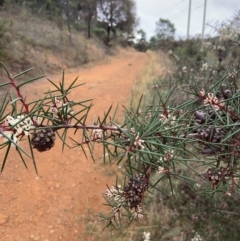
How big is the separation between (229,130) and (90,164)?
2.94 meters

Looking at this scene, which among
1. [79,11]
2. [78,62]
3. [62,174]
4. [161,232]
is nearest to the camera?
[161,232]

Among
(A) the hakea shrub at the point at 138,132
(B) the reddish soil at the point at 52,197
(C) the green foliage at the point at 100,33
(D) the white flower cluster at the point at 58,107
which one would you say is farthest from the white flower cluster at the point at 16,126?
(C) the green foliage at the point at 100,33

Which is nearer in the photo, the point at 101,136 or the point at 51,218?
the point at 101,136

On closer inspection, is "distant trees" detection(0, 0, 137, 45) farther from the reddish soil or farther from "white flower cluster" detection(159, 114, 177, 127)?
"white flower cluster" detection(159, 114, 177, 127)

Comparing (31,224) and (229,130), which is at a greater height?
(229,130)

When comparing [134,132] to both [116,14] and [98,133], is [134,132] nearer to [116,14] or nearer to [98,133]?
[98,133]

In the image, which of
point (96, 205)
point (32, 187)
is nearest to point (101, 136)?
point (96, 205)

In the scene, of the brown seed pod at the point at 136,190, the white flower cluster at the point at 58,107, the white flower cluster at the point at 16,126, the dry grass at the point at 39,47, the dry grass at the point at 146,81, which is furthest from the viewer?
the dry grass at the point at 39,47

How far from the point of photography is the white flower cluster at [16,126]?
61 cm

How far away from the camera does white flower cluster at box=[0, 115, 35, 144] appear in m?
0.61

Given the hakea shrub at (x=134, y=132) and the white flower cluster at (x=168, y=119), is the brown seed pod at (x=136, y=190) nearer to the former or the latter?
the hakea shrub at (x=134, y=132)

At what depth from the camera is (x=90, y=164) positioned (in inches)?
144

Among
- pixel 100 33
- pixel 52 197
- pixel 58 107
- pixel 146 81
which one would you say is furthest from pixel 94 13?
pixel 58 107

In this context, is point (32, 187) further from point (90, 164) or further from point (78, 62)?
point (78, 62)
